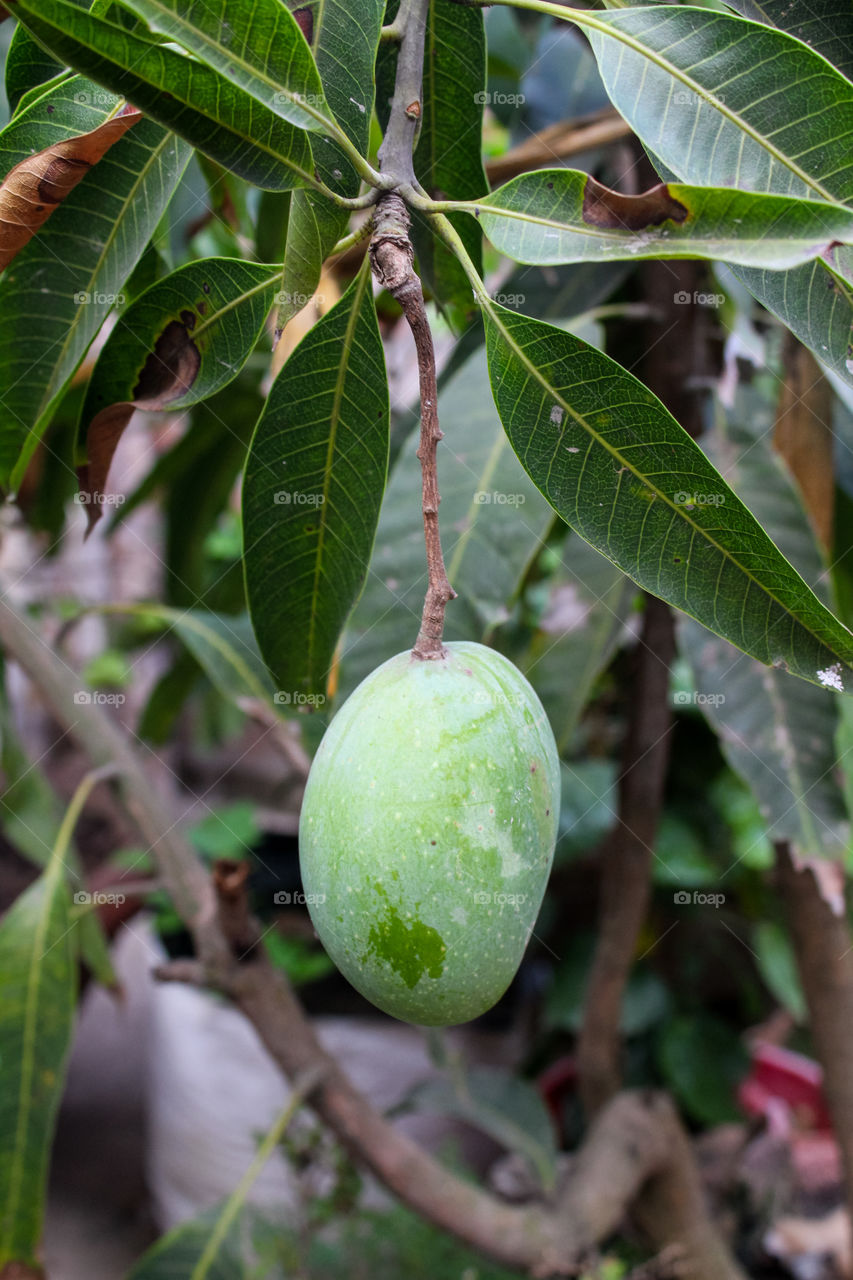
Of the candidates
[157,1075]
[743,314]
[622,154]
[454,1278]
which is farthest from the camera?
[157,1075]

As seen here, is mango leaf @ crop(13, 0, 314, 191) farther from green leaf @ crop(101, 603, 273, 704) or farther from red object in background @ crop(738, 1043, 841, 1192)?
red object in background @ crop(738, 1043, 841, 1192)

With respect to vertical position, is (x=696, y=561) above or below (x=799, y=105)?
below

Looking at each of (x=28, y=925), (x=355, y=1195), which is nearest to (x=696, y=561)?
(x=28, y=925)

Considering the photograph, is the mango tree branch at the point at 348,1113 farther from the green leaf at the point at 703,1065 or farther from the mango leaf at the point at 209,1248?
the green leaf at the point at 703,1065

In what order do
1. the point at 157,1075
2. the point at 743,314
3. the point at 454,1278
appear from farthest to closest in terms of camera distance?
the point at 157,1075 → the point at 454,1278 → the point at 743,314

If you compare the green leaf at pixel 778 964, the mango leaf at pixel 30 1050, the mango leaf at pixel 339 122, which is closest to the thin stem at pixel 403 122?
Result: the mango leaf at pixel 339 122

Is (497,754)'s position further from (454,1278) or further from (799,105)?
(454,1278)

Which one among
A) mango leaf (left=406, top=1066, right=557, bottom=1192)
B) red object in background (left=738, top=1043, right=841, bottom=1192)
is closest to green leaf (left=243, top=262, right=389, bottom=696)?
mango leaf (left=406, top=1066, right=557, bottom=1192)
